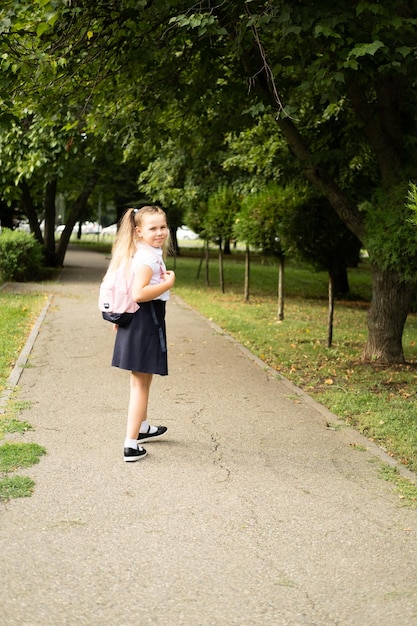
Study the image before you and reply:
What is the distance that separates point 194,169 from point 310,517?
1899 centimetres

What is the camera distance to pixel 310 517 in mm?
5074

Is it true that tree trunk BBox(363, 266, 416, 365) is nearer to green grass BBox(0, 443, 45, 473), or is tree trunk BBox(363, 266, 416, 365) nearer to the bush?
green grass BBox(0, 443, 45, 473)

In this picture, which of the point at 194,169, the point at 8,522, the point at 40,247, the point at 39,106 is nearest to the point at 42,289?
the point at 40,247

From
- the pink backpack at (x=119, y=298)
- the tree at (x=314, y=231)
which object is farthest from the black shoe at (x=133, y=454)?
the tree at (x=314, y=231)

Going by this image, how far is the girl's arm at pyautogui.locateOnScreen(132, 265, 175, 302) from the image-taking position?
6.14 metres

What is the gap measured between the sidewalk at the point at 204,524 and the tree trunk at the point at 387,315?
308cm

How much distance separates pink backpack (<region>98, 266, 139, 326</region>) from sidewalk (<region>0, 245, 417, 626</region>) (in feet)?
3.38

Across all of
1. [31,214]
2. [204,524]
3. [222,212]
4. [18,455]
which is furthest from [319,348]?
[31,214]

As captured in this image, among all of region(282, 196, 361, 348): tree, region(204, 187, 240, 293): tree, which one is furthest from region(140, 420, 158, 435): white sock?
region(204, 187, 240, 293): tree

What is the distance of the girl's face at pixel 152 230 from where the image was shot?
6234mm

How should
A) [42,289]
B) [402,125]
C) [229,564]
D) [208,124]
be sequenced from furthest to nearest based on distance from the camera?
[42,289]
[208,124]
[402,125]
[229,564]

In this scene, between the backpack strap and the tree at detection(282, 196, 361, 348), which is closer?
the backpack strap

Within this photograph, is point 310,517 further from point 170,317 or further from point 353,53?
point 170,317

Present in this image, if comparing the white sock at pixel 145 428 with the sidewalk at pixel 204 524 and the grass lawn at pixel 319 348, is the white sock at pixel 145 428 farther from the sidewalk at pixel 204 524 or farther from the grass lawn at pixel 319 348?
the grass lawn at pixel 319 348
